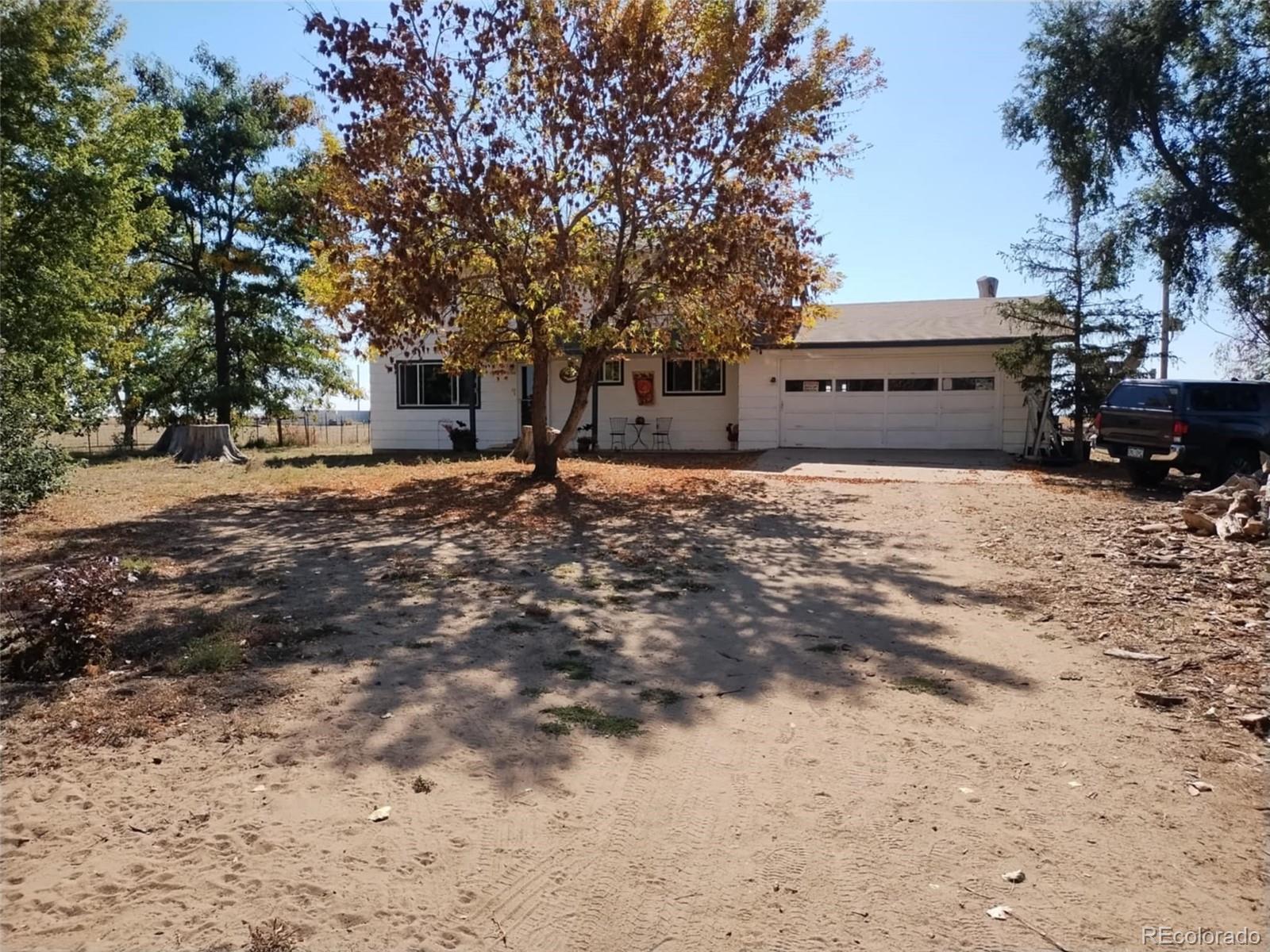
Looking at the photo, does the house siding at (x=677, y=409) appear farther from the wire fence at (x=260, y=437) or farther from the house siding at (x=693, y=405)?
the wire fence at (x=260, y=437)

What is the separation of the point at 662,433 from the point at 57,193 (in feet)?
44.5


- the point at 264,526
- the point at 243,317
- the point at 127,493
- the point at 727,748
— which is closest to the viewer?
the point at 727,748

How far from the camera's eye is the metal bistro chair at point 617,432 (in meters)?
21.4

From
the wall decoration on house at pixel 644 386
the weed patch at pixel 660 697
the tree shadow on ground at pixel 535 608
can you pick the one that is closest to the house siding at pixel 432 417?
the wall decoration on house at pixel 644 386

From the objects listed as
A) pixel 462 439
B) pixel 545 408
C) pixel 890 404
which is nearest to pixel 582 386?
pixel 545 408

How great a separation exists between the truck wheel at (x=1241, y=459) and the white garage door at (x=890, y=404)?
689 centimetres

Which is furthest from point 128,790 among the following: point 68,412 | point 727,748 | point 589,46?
point 68,412

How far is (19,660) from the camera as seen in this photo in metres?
4.49

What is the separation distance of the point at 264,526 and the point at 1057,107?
17.5 metres

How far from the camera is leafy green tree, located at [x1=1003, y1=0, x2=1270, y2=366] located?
15.5m

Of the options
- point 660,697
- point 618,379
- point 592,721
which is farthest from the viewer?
point 618,379

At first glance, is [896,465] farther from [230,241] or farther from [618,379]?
[230,241]

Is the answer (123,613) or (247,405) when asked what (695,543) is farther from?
(247,405)

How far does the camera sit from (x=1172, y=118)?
16547 millimetres
